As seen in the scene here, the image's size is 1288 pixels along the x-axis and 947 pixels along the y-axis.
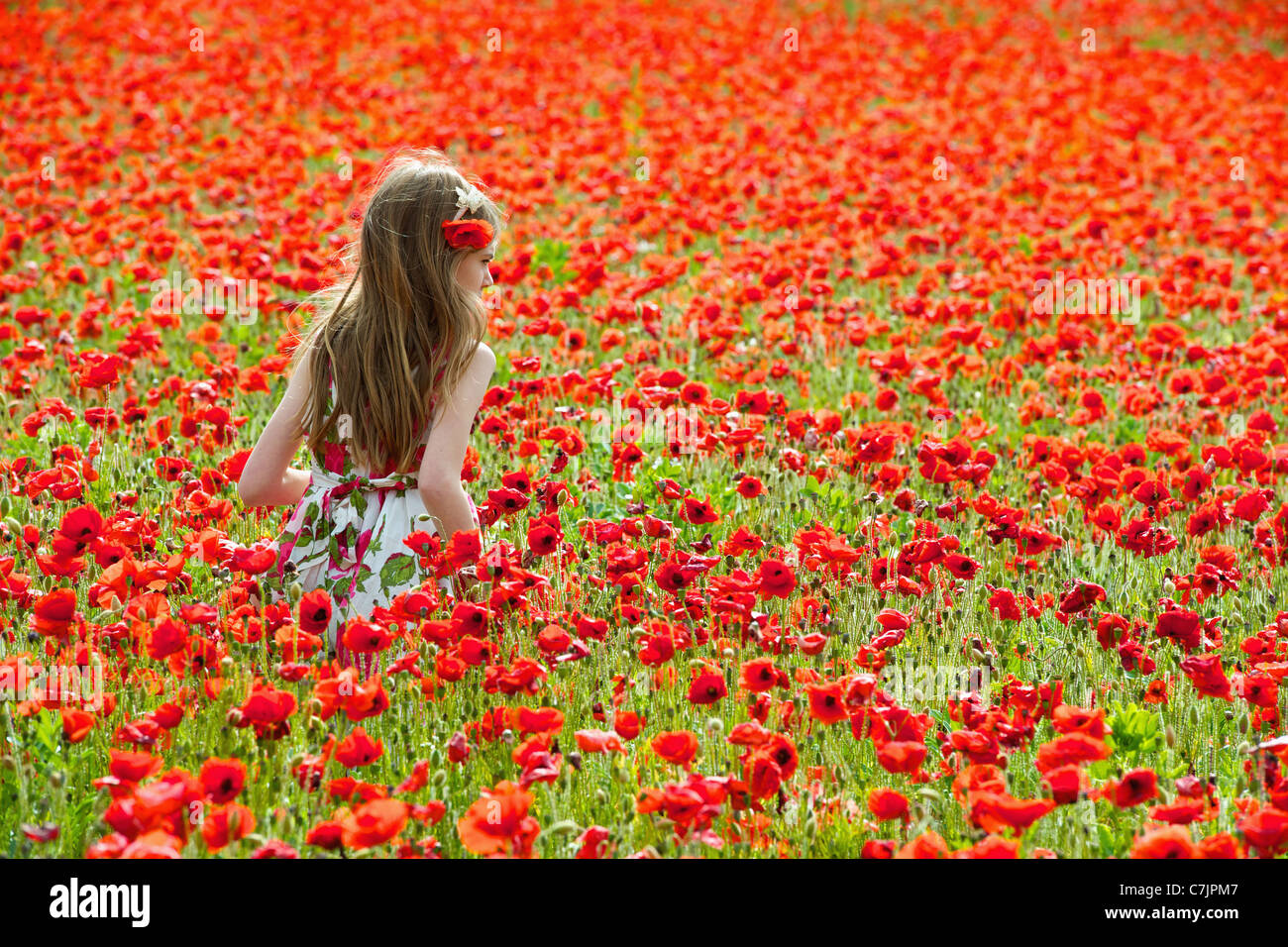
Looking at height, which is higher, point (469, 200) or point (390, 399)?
point (469, 200)

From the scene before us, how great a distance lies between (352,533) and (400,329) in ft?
2.04

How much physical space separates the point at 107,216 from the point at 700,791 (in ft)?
22.6

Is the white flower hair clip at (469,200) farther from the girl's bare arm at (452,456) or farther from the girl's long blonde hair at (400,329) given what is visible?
the girl's bare arm at (452,456)

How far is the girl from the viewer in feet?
12.4

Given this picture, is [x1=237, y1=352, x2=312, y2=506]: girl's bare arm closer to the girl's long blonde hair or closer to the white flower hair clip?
the girl's long blonde hair

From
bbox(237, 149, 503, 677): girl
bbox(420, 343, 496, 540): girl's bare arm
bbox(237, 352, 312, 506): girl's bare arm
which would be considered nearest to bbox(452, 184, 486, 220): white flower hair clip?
bbox(237, 149, 503, 677): girl

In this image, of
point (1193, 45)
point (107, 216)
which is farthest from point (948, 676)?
point (1193, 45)

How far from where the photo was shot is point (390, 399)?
380cm

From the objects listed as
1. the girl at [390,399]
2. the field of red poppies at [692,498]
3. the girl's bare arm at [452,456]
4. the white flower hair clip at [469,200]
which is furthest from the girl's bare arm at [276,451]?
the white flower hair clip at [469,200]

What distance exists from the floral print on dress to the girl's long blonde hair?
0.21 feet

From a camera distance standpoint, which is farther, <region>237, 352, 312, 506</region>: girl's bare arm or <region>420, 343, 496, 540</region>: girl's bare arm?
<region>237, 352, 312, 506</region>: girl's bare arm

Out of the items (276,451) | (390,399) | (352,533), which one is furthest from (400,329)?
(352,533)

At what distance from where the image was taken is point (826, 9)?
17.8 meters

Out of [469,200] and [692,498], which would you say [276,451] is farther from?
[692,498]
